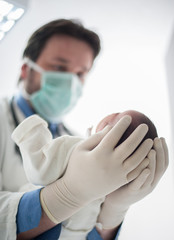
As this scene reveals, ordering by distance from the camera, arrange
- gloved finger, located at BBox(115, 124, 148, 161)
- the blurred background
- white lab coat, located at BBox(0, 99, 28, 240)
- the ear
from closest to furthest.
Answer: gloved finger, located at BBox(115, 124, 148, 161), white lab coat, located at BBox(0, 99, 28, 240), the blurred background, the ear

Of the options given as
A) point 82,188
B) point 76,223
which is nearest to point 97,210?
point 76,223

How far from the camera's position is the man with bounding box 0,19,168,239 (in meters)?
0.46

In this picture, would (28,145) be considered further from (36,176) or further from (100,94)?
(100,94)

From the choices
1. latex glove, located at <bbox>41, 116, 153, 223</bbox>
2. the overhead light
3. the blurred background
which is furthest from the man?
the overhead light

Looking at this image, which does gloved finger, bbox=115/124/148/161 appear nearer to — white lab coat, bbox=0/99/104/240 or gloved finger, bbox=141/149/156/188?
gloved finger, bbox=141/149/156/188

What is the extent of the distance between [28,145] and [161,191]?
2.28 feet

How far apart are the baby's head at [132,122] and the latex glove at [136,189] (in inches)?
1.0

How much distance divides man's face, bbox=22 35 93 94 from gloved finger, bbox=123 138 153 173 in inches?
31.0

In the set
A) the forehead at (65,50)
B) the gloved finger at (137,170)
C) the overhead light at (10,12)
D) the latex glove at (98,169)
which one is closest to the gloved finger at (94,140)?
the latex glove at (98,169)

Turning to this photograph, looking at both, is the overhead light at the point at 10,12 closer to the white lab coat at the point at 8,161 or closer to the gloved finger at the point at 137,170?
the white lab coat at the point at 8,161

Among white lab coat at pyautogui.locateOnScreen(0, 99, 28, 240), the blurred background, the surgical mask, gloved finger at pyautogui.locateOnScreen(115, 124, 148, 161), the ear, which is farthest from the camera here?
the ear

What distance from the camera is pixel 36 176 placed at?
497 millimetres

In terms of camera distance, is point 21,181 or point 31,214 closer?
point 31,214

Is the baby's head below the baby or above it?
above
